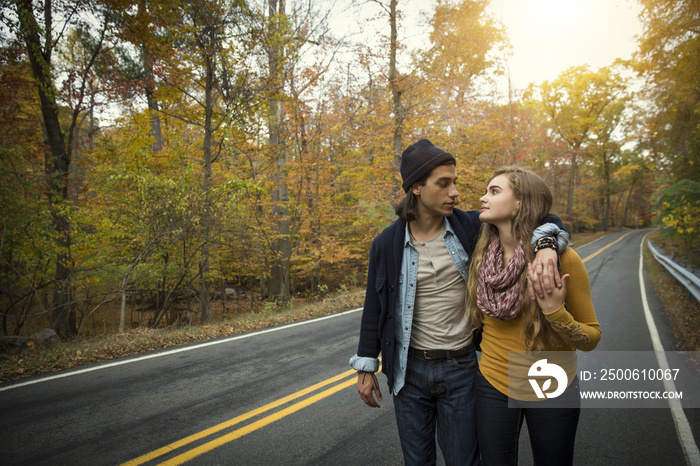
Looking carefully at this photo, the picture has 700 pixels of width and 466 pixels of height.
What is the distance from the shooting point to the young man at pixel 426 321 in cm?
184

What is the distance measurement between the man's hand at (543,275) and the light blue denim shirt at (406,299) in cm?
46

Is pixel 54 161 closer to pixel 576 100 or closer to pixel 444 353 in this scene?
pixel 444 353

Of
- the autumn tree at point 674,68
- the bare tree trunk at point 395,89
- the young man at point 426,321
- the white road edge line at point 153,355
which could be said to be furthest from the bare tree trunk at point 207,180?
the autumn tree at point 674,68

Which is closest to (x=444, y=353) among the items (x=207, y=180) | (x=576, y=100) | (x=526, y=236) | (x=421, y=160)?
(x=526, y=236)

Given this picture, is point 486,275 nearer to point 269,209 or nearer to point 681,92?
point 269,209

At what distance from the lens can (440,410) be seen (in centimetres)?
187

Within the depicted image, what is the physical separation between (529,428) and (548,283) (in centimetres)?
79

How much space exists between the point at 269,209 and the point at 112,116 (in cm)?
506

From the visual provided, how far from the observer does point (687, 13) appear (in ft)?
26.6

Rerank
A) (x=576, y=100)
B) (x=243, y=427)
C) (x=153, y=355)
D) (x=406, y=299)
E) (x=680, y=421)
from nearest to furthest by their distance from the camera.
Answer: (x=406, y=299) < (x=243, y=427) < (x=680, y=421) < (x=153, y=355) < (x=576, y=100)

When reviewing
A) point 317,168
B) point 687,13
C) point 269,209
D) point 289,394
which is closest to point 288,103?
point 317,168

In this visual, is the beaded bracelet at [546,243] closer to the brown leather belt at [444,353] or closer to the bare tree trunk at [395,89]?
the brown leather belt at [444,353]

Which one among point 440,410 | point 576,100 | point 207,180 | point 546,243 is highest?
point 576,100

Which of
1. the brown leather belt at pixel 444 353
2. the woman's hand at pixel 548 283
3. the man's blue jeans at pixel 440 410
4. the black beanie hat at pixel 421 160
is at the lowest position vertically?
the man's blue jeans at pixel 440 410
